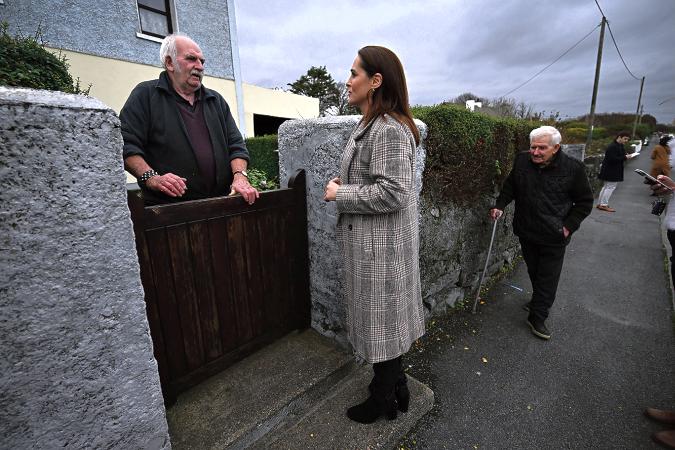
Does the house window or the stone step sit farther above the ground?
the house window

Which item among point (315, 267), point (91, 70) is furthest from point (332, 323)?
point (91, 70)

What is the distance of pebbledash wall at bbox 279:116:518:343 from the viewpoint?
6.99 feet

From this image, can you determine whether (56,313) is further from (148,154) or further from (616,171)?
(616,171)

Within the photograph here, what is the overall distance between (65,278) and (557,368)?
3288 millimetres

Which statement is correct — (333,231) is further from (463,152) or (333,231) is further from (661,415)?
(661,415)

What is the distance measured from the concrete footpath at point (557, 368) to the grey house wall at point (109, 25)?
28.8 ft

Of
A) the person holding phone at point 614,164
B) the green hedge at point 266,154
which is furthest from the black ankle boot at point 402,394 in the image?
the person holding phone at point 614,164

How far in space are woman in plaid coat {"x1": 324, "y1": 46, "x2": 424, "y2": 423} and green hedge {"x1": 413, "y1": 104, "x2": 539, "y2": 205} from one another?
1059mm

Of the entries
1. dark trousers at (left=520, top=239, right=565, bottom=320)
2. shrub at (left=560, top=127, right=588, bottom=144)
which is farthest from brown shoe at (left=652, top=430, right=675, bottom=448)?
shrub at (left=560, top=127, right=588, bottom=144)

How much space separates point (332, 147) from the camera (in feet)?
6.79

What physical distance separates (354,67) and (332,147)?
1.97 feet

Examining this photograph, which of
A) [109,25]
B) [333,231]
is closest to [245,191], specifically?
[333,231]

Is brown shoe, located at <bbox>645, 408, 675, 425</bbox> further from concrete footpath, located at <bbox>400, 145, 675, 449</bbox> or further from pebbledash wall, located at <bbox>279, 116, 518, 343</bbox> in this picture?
pebbledash wall, located at <bbox>279, 116, 518, 343</bbox>

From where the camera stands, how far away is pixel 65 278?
3.43ft
